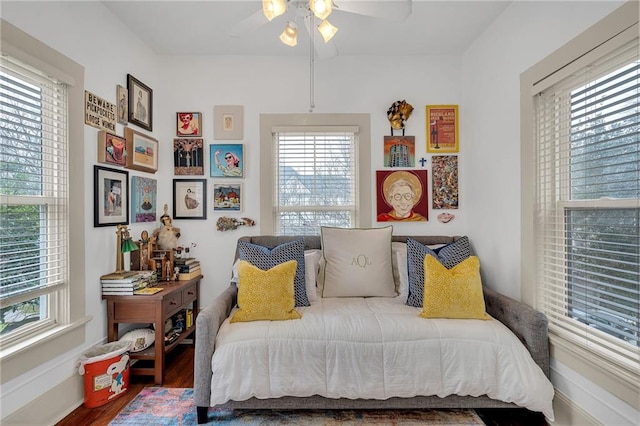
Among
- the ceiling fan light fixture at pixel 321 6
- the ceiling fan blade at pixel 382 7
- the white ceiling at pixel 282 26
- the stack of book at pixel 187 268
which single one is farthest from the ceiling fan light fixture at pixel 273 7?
the stack of book at pixel 187 268

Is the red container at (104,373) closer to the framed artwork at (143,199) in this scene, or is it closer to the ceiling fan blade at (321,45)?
the framed artwork at (143,199)

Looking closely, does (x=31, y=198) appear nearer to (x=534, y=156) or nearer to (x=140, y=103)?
(x=140, y=103)

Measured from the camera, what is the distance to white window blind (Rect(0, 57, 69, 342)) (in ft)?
4.98

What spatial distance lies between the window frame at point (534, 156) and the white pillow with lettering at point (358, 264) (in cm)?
92

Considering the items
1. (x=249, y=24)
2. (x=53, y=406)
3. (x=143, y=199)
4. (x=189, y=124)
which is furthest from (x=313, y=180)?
(x=53, y=406)

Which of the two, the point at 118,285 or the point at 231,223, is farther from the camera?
the point at 231,223

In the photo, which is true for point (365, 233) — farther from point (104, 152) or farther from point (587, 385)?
point (104, 152)

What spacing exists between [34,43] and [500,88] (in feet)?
9.70

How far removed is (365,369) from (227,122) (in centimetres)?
232

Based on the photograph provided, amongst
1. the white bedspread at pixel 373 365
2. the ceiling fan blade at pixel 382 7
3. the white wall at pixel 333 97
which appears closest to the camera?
the ceiling fan blade at pixel 382 7

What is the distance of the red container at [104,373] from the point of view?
1854 mm

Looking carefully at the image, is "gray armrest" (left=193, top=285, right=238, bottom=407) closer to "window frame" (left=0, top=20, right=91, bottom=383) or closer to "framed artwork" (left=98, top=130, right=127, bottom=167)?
"window frame" (left=0, top=20, right=91, bottom=383)

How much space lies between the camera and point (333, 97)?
9.11 feet

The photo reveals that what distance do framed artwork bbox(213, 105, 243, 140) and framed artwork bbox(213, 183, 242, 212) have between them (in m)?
0.45
